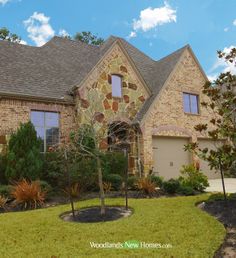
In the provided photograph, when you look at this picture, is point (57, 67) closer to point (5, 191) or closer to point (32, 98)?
point (32, 98)

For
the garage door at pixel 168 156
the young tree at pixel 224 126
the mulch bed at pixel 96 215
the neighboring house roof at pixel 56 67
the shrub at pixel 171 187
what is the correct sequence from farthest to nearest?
the garage door at pixel 168 156 < the neighboring house roof at pixel 56 67 < the shrub at pixel 171 187 < the young tree at pixel 224 126 < the mulch bed at pixel 96 215

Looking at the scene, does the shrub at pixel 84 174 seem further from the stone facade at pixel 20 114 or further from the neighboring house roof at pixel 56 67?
the neighboring house roof at pixel 56 67

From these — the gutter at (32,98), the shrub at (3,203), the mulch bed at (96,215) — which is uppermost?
the gutter at (32,98)

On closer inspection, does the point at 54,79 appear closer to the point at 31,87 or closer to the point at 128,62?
the point at 31,87

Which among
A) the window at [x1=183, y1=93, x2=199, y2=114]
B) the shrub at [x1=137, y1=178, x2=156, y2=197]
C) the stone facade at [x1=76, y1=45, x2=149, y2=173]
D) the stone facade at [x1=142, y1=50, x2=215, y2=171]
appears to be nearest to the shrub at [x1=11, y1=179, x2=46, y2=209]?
the shrub at [x1=137, y1=178, x2=156, y2=197]

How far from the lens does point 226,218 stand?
8.63 metres

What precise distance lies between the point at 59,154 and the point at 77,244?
320 inches

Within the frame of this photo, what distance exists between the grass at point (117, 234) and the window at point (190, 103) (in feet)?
41.4

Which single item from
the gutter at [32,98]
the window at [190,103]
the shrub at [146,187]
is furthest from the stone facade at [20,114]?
the window at [190,103]

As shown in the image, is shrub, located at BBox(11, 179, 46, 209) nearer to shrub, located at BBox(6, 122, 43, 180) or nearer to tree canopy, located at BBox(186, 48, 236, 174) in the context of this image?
shrub, located at BBox(6, 122, 43, 180)

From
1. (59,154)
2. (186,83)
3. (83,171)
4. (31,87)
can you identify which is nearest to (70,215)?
(83,171)

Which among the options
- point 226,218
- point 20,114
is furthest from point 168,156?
point 226,218

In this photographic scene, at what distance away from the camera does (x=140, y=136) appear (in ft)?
62.1

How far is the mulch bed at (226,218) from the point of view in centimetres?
643
